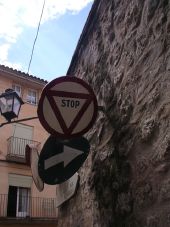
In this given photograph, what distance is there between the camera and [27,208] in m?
18.5

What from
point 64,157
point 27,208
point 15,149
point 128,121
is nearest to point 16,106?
point 64,157

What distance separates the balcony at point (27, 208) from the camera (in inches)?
690

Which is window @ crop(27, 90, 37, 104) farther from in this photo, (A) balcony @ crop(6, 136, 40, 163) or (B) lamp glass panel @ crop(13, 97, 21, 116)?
(B) lamp glass panel @ crop(13, 97, 21, 116)

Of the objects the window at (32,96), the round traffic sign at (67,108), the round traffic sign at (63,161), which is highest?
the window at (32,96)

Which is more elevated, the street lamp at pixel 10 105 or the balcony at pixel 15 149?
the balcony at pixel 15 149

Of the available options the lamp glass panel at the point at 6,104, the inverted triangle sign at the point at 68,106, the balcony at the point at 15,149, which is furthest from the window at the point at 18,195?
the inverted triangle sign at the point at 68,106

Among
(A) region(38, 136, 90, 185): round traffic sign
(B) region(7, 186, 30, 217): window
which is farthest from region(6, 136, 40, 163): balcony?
(A) region(38, 136, 90, 185): round traffic sign

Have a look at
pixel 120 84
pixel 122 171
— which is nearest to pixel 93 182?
pixel 122 171

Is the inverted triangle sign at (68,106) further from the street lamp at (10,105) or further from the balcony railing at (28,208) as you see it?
the balcony railing at (28,208)

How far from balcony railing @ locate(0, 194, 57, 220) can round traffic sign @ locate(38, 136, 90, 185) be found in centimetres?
1406

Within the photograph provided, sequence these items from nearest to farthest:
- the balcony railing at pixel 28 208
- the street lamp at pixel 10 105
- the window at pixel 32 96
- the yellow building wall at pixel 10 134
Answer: the street lamp at pixel 10 105
the balcony railing at pixel 28 208
the yellow building wall at pixel 10 134
the window at pixel 32 96

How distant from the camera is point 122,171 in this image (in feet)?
11.8

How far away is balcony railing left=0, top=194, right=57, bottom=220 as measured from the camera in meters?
17.7

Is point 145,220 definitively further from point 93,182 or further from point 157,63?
point 93,182
